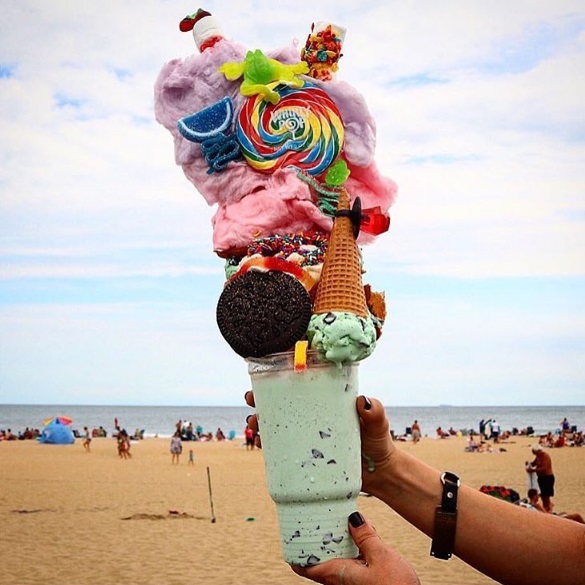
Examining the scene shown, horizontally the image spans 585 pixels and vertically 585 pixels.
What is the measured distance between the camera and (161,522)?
15.9 meters

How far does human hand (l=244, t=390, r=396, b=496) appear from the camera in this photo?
113 inches

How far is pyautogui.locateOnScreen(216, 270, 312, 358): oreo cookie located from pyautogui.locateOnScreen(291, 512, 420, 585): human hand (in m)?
0.69

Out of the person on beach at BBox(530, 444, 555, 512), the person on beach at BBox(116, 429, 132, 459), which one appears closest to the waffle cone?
the person on beach at BBox(530, 444, 555, 512)

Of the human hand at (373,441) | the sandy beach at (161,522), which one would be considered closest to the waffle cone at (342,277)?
the human hand at (373,441)

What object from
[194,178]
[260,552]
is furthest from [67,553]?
[194,178]

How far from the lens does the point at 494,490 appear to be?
46.8ft

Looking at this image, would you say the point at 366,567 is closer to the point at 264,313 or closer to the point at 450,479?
the point at 450,479

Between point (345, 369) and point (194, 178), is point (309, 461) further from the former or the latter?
point (194, 178)

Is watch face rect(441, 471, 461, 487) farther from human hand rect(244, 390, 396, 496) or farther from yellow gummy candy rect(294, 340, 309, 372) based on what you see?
yellow gummy candy rect(294, 340, 309, 372)

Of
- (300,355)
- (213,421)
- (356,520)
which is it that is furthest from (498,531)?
(213,421)

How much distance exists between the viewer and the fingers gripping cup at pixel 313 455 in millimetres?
2785

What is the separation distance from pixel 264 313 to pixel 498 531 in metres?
1.15

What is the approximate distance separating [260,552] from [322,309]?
427 inches

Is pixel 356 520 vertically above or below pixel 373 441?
below
